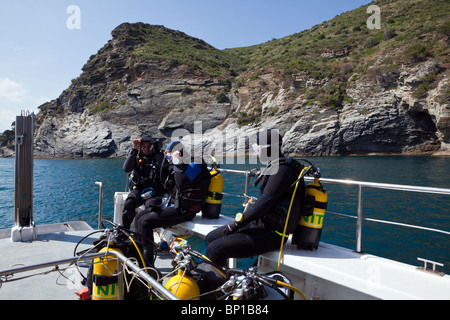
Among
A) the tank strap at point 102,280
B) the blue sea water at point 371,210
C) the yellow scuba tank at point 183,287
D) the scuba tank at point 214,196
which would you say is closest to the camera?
the yellow scuba tank at point 183,287

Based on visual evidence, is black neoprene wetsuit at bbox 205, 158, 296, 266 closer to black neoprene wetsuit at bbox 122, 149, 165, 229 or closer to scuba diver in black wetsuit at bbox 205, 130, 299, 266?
scuba diver in black wetsuit at bbox 205, 130, 299, 266

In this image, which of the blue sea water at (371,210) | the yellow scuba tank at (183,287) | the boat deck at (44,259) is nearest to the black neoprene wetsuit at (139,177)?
the boat deck at (44,259)

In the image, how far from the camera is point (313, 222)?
2.63 meters

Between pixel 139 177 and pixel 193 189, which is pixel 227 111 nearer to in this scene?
pixel 139 177

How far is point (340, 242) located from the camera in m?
7.82

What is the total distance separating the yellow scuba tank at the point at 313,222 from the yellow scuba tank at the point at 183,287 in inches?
45.2

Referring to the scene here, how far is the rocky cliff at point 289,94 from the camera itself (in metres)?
38.1

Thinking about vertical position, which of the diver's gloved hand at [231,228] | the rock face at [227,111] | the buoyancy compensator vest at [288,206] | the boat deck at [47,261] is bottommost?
the boat deck at [47,261]

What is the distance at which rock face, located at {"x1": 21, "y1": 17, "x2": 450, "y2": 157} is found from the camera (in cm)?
3784

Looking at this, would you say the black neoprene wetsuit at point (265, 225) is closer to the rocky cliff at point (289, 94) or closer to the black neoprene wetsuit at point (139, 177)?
the black neoprene wetsuit at point (139, 177)

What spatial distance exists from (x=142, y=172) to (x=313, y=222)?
10.6 ft

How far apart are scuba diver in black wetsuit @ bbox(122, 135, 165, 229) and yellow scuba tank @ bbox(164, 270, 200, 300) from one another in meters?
2.50

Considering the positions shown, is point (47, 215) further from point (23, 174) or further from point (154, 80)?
point (154, 80)

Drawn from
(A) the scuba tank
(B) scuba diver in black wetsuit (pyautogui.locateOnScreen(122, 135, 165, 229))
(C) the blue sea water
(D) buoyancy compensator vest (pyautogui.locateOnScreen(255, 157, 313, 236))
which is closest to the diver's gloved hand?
(D) buoyancy compensator vest (pyautogui.locateOnScreen(255, 157, 313, 236))
